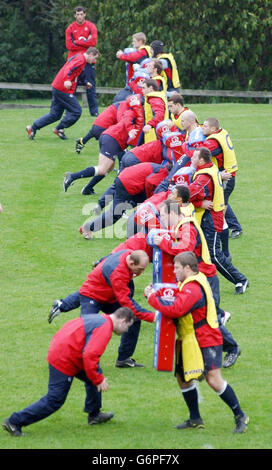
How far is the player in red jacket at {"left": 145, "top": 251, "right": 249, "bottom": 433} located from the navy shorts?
7.18 metres

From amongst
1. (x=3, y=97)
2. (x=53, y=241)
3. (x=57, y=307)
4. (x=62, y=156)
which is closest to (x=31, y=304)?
(x=57, y=307)

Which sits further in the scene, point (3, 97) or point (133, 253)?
point (3, 97)

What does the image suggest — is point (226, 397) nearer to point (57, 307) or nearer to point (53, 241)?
point (57, 307)

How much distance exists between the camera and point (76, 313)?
10.9 metres

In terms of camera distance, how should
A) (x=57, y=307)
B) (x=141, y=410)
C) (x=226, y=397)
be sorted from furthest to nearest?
(x=57, y=307), (x=141, y=410), (x=226, y=397)

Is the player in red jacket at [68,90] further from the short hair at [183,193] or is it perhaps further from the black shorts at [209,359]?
the black shorts at [209,359]

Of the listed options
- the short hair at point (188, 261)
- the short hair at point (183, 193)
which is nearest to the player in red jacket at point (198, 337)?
the short hair at point (188, 261)

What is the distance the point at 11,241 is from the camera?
13.9 meters

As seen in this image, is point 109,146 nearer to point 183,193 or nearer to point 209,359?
point 183,193

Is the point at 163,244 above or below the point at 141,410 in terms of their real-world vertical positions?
above

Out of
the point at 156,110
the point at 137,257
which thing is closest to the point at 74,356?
the point at 137,257

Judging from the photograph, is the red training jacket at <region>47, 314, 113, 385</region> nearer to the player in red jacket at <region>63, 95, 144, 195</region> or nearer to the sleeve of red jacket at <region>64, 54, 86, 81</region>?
the player in red jacket at <region>63, 95, 144, 195</region>

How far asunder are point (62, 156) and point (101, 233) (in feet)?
15.6

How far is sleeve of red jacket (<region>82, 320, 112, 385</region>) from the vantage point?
751cm
